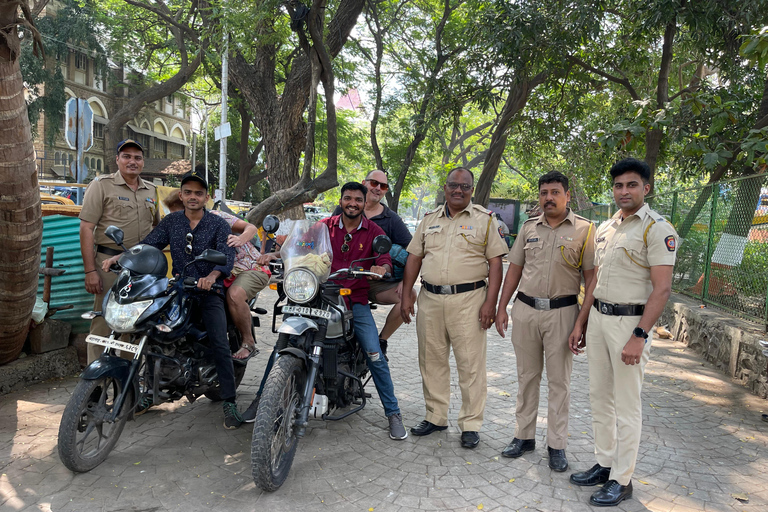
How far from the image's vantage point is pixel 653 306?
3100mm

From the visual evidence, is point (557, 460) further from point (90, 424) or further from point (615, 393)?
point (90, 424)

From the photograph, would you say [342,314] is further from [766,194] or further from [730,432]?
[766,194]

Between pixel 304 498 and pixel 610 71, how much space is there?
511 inches

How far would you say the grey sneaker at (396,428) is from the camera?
4.10 meters

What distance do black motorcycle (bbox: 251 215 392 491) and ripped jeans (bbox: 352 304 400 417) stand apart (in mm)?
85

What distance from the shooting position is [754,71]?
32.7 feet

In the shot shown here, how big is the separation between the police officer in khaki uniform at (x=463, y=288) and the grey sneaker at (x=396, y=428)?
134 millimetres

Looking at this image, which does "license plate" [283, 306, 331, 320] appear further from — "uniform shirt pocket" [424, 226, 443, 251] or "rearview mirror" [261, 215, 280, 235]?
"uniform shirt pocket" [424, 226, 443, 251]

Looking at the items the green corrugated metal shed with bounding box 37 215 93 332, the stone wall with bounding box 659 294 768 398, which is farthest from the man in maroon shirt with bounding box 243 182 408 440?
the stone wall with bounding box 659 294 768 398

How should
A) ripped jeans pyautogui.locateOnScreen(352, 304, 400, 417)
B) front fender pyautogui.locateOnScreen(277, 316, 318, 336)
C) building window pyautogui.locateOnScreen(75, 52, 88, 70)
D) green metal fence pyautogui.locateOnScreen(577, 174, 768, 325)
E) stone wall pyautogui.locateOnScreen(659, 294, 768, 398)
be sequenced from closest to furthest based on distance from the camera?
front fender pyautogui.locateOnScreen(277, 316, 318, 336), ripped jeans pyautogui.locateOnScreen(352, 304, 400, 417), stone wall pyautogui.locateOnScreen(659, 294, 768, 398), green metal fence pyautogui.locateOnScreen(577, 174, 768, 325), building window pyautogui.locateOnScreen(75, 52, 88, 70)

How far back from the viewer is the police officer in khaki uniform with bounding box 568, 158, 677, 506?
3.15m

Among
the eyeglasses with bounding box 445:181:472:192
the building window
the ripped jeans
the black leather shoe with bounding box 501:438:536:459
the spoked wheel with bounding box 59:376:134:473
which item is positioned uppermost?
the building window

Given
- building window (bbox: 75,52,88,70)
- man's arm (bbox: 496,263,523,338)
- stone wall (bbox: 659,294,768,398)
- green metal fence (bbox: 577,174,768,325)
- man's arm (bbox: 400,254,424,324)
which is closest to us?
man's arm (bbox: 496,263,523,338)

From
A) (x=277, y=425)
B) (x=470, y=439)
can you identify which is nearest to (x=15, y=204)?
(x=277, y=425)
